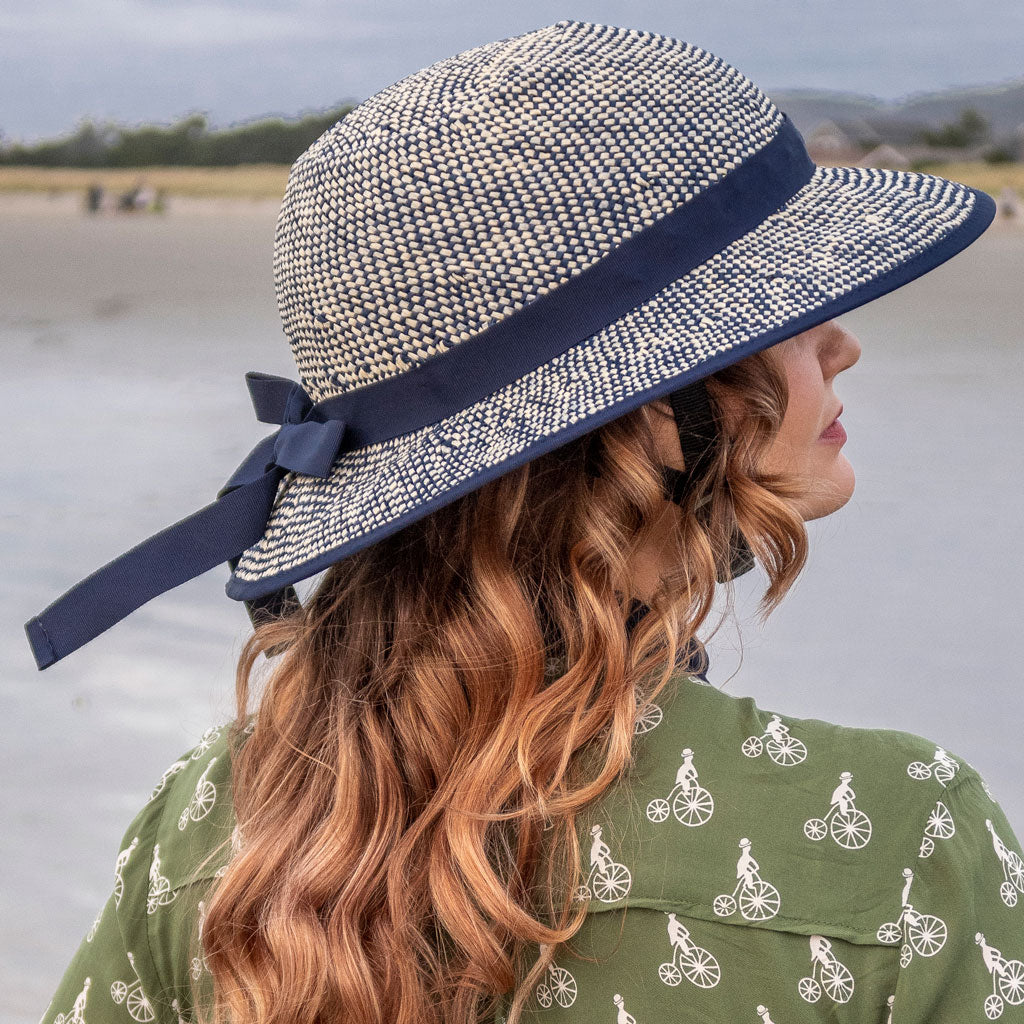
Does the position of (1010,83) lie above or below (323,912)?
below

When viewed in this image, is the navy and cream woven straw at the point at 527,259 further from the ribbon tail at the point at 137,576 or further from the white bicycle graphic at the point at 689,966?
the white bicycle graphic at the point at 689,966

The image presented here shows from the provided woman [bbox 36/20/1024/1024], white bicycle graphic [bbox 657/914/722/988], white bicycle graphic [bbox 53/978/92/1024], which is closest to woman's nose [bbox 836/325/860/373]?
woman [bbox 36/20/1024/1024]

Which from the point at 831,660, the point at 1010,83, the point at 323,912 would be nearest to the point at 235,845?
the point at 323,912

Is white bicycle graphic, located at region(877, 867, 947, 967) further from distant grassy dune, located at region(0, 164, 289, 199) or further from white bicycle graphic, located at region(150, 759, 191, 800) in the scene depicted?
distant grassy dune, located at region(0, 164, 289, 199)

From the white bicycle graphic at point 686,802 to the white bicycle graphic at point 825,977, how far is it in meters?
0.07

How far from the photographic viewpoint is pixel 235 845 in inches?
25.4

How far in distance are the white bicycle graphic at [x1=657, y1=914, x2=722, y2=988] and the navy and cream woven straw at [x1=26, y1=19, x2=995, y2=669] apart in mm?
246

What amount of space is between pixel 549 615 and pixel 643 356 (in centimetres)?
15

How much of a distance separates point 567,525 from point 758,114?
28cm

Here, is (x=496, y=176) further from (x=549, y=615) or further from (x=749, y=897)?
(x=749, y=897)

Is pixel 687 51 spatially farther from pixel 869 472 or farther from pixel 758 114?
pixel 869 472

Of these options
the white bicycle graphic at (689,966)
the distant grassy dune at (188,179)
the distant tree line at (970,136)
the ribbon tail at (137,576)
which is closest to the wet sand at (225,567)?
the distant grassy dune at (188,179)

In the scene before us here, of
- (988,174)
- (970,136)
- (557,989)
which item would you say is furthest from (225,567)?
(988,174)

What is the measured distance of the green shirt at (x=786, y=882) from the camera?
1.70 ft
